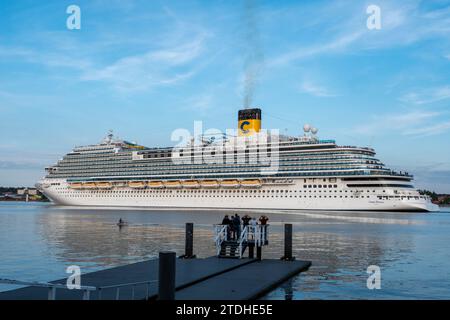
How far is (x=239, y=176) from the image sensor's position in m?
88.8

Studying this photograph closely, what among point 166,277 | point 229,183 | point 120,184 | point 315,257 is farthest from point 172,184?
point 166,277

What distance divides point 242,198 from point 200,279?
73714 mm

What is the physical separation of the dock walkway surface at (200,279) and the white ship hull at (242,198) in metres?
60.8

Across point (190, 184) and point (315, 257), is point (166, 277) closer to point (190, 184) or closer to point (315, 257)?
point (315, 257)

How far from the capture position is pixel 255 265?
17.2m

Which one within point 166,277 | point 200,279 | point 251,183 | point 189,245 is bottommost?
point 200,279

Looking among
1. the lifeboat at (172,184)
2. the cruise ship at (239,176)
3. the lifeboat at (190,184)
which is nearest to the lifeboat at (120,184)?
the cruise ship at (239,176)

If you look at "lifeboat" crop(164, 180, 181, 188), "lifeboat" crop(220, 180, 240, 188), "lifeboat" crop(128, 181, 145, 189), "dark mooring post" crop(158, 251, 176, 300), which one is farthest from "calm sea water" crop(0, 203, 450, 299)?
"lifeboat" crop(128, 181, 145, 189)

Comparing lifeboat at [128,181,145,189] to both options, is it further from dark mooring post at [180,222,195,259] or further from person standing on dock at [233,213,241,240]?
person standing on dock at [233,213,241,240]

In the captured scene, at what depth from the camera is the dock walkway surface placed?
441 inches

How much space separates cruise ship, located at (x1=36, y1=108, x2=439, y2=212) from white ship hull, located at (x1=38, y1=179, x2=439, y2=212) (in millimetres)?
150
